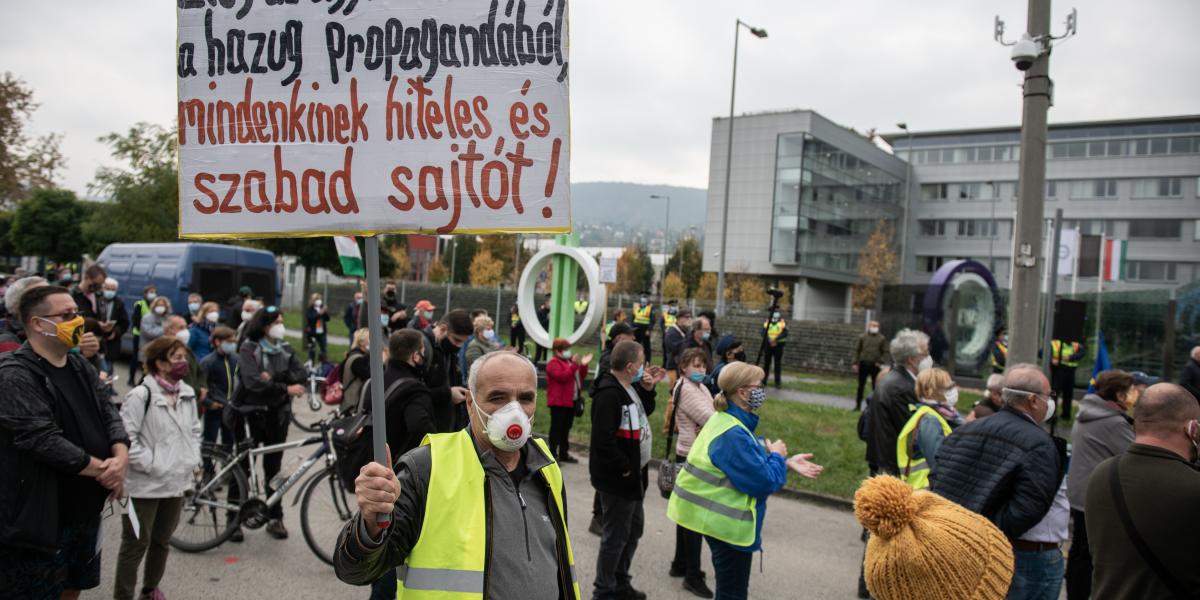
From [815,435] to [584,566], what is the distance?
6445mm

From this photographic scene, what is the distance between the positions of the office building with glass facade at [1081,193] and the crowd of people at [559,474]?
56.8m

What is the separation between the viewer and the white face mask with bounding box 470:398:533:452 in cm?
253

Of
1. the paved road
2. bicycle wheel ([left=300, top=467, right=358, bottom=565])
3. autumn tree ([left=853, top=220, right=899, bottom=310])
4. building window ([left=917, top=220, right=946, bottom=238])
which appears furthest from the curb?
building window ([left=917, top=220, right=946, bottom=238])

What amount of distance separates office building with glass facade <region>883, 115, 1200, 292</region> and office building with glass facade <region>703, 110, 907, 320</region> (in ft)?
19.0

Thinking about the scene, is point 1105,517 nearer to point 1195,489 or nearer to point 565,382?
point 1195,489

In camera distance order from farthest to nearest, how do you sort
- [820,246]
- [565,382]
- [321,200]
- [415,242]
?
[415,242] → [820,246] → [565,382] → [321,200]

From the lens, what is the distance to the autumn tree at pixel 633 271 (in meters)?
68.1

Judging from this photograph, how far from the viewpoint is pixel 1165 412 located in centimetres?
312

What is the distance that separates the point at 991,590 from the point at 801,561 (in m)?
4.59

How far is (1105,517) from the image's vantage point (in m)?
3.06

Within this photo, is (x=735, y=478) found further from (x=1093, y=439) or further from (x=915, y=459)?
(x=1093, y=439)

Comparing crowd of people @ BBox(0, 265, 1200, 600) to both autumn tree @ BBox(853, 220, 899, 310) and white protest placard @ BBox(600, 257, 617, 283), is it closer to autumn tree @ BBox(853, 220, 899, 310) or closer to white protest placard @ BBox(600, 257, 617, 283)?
white protest placard @ BBox(600, 257, 617, 283)

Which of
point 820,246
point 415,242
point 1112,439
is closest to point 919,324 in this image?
point 1112,439

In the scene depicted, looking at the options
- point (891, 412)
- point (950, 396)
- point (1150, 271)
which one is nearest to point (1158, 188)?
point (1150, 271)
